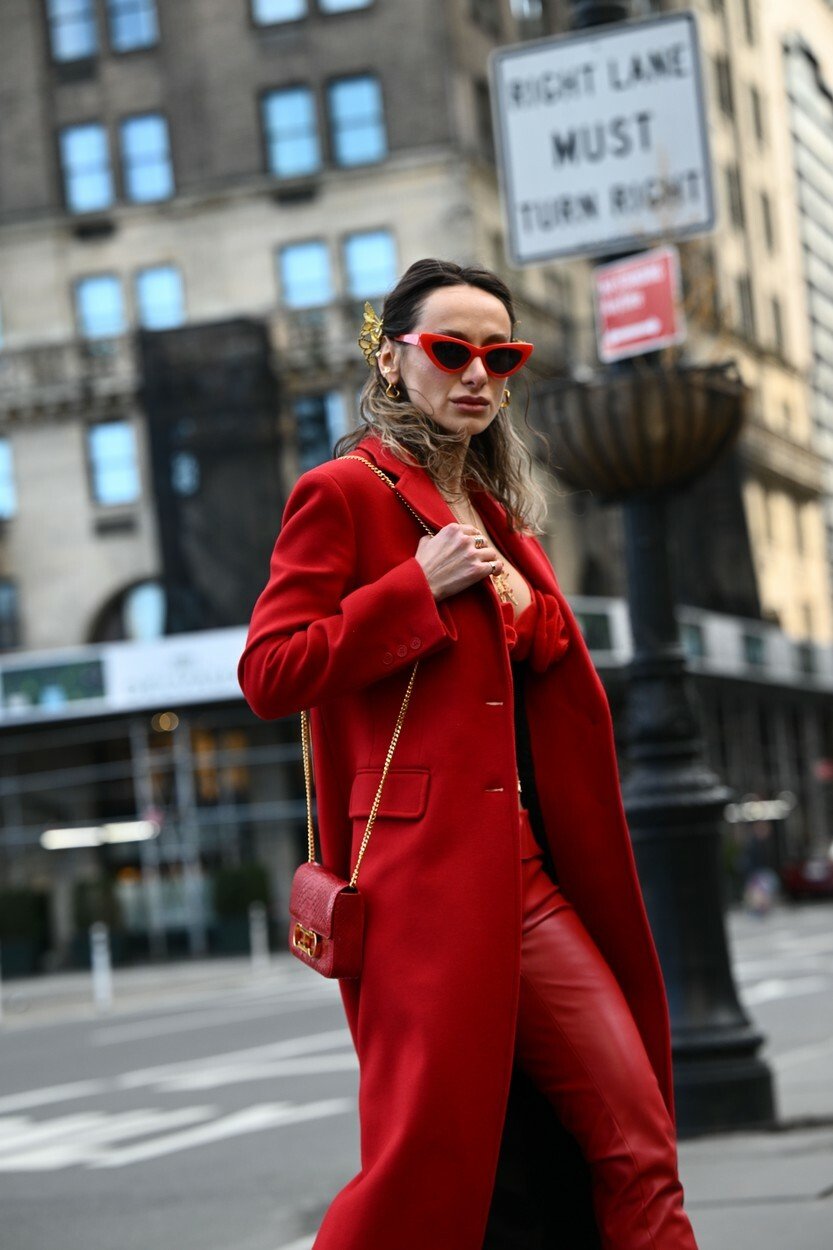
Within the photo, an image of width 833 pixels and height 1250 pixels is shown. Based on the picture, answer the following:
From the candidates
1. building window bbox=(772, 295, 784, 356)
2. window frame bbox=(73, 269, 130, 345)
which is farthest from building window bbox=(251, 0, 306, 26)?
building window bbox=(772, 295, 784, 356)

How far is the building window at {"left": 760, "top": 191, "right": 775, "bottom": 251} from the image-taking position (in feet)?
202

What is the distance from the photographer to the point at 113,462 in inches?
1646

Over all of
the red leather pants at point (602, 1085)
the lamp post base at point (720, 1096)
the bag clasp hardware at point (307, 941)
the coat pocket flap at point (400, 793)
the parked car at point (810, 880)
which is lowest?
the parked car at point (810, 880)

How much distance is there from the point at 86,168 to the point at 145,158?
127 cm

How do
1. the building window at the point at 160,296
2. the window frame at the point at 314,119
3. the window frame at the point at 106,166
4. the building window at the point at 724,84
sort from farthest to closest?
the building window at the point at 724,84 < the window frame at the point at 106,166 < the building window at the point at 160,296 < the window frame at the point at 314,119

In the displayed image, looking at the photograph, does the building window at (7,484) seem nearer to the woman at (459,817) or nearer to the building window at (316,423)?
the building window at (316,423)

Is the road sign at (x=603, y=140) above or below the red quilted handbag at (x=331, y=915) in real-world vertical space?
above

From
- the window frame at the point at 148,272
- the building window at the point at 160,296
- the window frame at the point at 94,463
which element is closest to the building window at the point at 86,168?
the window frame at the point at 148,272

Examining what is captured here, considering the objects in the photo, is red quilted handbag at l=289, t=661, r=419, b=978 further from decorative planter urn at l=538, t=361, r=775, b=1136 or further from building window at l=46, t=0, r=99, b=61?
building window at l=46, t=0, r=99, b=61

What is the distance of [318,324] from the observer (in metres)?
40.8

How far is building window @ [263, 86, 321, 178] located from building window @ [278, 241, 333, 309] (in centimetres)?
142

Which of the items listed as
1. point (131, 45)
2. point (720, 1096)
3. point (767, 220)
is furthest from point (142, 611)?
point (720, 1096)

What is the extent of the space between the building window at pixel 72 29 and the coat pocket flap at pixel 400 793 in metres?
40.5

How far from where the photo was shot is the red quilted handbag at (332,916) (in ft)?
11.3
